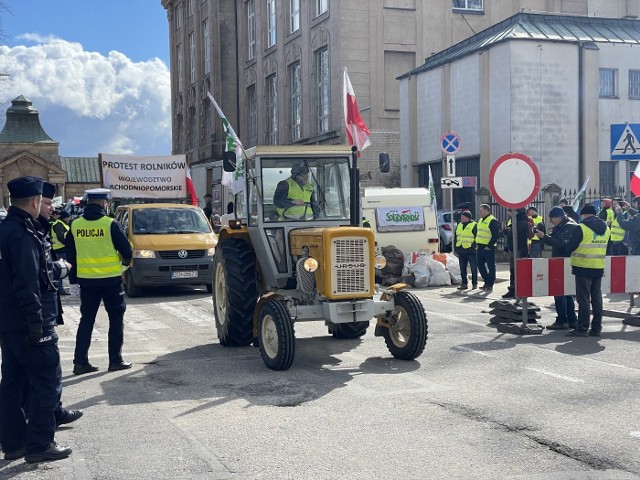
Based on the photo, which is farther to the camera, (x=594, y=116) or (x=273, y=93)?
(x=273, y=93)

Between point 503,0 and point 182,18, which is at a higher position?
point 182,18

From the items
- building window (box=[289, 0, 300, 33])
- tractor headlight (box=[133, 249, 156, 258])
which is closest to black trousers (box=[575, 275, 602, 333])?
tractor headlight (box=[133, 249, 156, 258])

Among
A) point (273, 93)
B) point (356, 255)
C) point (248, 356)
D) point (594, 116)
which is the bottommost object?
point (248, 356)

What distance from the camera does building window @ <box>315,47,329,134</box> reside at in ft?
134

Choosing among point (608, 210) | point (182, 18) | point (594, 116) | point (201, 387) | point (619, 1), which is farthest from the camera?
point (182, 18)

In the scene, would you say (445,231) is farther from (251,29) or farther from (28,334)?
(251,29)

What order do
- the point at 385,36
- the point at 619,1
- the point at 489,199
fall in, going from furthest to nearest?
the point at 619,1, the point at 385,36, the point at 489,199

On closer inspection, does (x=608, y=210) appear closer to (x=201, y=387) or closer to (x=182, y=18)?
(x=201, y=387)

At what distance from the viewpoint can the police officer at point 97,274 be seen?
960 centimetres

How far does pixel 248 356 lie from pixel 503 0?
34.7m

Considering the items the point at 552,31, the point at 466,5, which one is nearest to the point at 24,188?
the point at 552,31

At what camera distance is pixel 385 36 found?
39.1m

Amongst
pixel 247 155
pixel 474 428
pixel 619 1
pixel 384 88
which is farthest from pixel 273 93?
pixel 474 428

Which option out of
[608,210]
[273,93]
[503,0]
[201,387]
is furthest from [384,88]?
[201,387]
